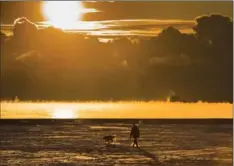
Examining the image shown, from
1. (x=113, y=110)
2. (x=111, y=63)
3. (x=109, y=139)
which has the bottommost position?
(x=109, y=139)

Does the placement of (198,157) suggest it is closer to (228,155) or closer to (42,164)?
(228,155)

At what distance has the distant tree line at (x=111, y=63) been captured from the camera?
6.94ft

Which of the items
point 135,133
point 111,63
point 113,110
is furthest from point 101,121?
point 111,63

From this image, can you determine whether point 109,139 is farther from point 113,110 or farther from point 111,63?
point 111,63

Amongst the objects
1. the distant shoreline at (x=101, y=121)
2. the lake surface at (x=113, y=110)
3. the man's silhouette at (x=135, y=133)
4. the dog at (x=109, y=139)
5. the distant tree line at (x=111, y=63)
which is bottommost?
the dog at (x=109, y=139)

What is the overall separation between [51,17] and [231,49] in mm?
1018

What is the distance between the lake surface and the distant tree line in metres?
0.04

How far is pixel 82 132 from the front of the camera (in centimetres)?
202

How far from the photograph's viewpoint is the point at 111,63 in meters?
2.12

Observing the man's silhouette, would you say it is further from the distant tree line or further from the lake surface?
the distant tree line

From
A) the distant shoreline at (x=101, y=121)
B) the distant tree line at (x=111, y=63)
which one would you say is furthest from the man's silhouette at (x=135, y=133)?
the distant tree line at (x=111, y=63)

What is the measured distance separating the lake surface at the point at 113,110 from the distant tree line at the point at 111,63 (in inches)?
→ 1.6

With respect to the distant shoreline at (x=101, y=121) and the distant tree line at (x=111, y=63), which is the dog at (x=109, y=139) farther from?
the distant tree line at (x=111, y=63)

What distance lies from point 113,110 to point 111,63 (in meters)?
0.26
